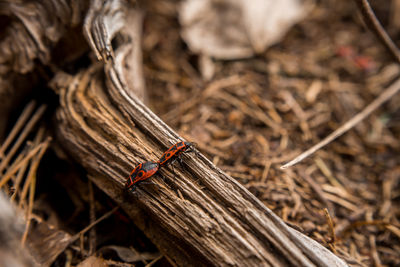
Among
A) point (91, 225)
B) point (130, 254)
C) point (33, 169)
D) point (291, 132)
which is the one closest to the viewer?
point (130, 254)

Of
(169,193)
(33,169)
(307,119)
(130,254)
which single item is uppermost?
(33,169)

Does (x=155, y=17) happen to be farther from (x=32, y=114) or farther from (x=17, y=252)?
(x=17, y=252)

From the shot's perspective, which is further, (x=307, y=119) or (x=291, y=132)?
(x=307, y=119)

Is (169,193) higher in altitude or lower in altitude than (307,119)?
higher

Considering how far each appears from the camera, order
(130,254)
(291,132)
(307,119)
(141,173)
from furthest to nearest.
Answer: (307,119), (291,132), (130,254), (141,173)

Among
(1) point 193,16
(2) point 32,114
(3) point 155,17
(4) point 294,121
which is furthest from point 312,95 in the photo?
(2) point 32,114

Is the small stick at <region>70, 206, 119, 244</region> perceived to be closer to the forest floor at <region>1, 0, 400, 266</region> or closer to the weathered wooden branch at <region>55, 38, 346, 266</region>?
the forest floor at <region>1, 0, 400, 266</region>

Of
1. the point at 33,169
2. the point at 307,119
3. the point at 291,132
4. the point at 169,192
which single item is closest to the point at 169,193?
the point at 169,192

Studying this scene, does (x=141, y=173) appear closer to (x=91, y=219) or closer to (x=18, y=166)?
(x=91, y=219)
